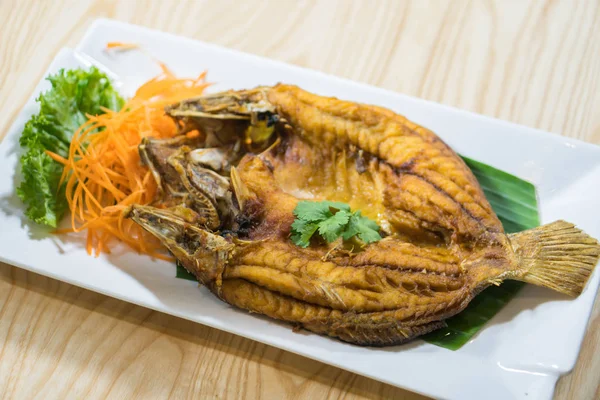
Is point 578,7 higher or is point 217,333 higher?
point 578,7

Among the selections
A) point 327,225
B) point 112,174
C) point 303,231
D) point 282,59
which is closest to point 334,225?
point 327,225

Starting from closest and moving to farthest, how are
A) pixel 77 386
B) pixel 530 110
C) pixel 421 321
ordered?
pixel 421 321 → pixel 77 386 → pixel 530 110

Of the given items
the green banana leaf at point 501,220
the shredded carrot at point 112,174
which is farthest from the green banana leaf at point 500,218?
the shredded carrot at point 112,174

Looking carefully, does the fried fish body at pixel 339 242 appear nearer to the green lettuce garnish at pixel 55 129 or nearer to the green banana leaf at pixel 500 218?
the green banana leaf at pixel 500 218

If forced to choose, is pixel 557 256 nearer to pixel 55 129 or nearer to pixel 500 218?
pixel 500 218

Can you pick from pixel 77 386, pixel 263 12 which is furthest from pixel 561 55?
pixel 77 386

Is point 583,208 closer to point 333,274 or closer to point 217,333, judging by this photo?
point 333,274

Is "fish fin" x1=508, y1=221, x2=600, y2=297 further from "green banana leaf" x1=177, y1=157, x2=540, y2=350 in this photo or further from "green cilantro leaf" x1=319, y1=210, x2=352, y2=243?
"green cilantro leaf" x1=319, y1=210, x2=352, y2=243

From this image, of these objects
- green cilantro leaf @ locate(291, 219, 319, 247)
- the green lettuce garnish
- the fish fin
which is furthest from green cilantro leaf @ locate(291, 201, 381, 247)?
the green lettuce garnish
